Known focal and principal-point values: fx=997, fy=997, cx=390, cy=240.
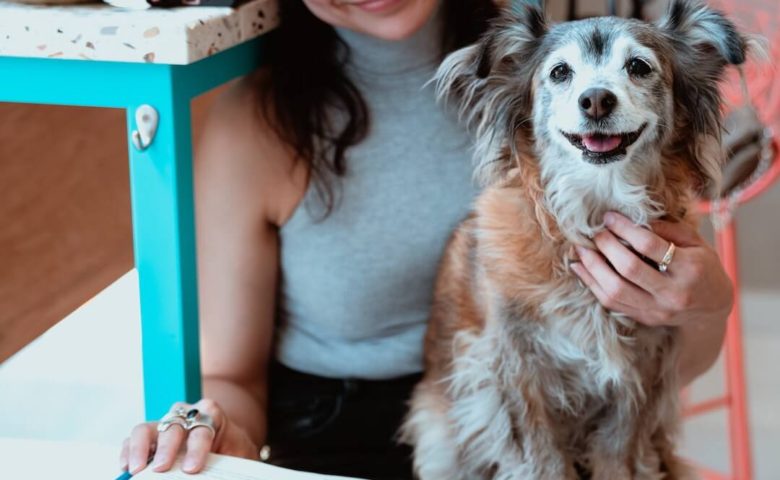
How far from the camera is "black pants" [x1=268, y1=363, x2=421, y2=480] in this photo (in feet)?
4.90

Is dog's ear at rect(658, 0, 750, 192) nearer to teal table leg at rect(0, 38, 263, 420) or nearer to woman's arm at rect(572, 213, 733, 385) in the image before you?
woman's arm at rect(572, 213, 733, 385)

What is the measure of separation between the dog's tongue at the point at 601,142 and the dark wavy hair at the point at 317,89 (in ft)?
1.01

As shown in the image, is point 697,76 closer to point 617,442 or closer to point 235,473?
point 617,442

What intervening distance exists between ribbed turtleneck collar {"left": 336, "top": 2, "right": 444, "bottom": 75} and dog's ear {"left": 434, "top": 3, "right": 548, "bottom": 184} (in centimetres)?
16

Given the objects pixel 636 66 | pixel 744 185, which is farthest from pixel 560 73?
pixel 744 185

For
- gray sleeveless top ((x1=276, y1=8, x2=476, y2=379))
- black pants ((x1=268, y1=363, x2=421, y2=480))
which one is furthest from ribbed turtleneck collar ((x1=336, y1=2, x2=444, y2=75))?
black pants ((x1=268, y1=363, x2=421, y2=480))

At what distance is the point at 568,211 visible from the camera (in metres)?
1.22

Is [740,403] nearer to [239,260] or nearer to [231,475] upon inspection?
[239,260]

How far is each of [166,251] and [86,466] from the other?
0.23m

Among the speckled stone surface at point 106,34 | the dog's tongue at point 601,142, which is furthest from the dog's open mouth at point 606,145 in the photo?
the speckled stone surface at point 106,34

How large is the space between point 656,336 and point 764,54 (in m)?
0.37

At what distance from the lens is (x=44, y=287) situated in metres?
1.19

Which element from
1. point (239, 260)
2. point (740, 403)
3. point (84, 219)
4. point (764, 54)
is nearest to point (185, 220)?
point (84, 219)

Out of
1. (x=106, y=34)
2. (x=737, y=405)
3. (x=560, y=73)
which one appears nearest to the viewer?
(x=106, y=34)
